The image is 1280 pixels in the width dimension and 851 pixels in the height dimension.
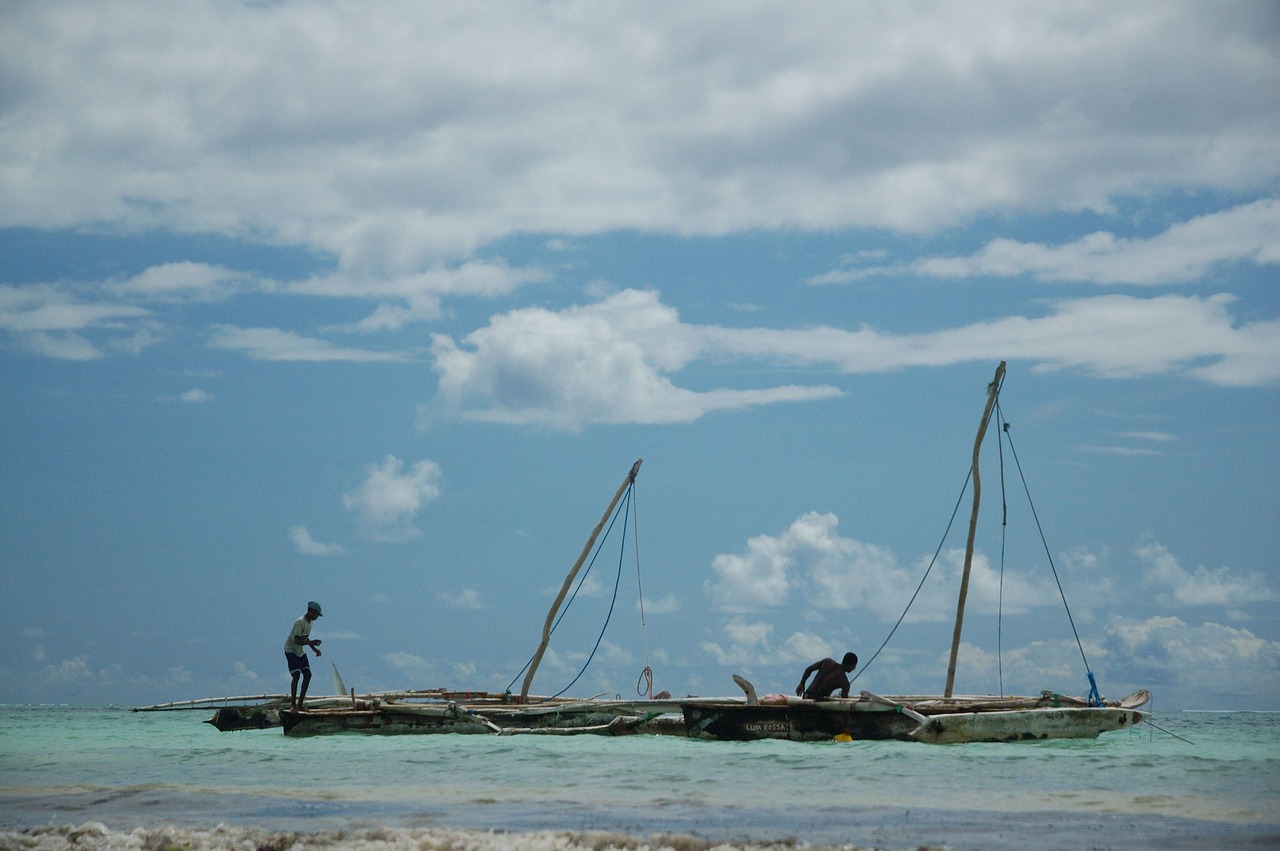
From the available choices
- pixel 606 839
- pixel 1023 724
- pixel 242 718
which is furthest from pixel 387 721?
pixel 606 839

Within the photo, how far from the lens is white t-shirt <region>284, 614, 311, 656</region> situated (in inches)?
861

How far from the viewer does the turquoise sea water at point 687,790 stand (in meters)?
12.0

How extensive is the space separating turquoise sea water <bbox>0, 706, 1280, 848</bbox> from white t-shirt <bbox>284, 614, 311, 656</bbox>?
6.11 feet

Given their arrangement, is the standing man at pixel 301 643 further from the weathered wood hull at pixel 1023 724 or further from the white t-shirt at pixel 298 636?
the weathered wood hull at pixel 1023 724

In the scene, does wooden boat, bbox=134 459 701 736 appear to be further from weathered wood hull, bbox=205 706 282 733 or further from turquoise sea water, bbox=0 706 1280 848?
weathered wood hull, bbox=205 706 282 733

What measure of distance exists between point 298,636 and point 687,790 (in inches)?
393

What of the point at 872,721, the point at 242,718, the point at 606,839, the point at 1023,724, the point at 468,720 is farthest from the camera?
the point at 242,718

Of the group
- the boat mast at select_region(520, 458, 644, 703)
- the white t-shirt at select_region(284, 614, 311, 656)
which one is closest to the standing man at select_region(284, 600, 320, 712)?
the white t-shirt at select_region(284, 614, 311, 656)

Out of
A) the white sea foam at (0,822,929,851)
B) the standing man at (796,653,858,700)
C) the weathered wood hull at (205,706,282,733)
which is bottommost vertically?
the weathered wood hull at (205,706,282,733)

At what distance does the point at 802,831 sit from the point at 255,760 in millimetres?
11825

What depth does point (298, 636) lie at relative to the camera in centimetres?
2197

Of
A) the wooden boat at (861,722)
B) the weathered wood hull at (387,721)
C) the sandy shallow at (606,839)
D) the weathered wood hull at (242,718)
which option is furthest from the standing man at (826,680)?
the weathered wood hull at (242,718)

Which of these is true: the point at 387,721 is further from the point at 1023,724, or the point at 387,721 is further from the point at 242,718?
the point at 1023,724

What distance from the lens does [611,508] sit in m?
28.7
